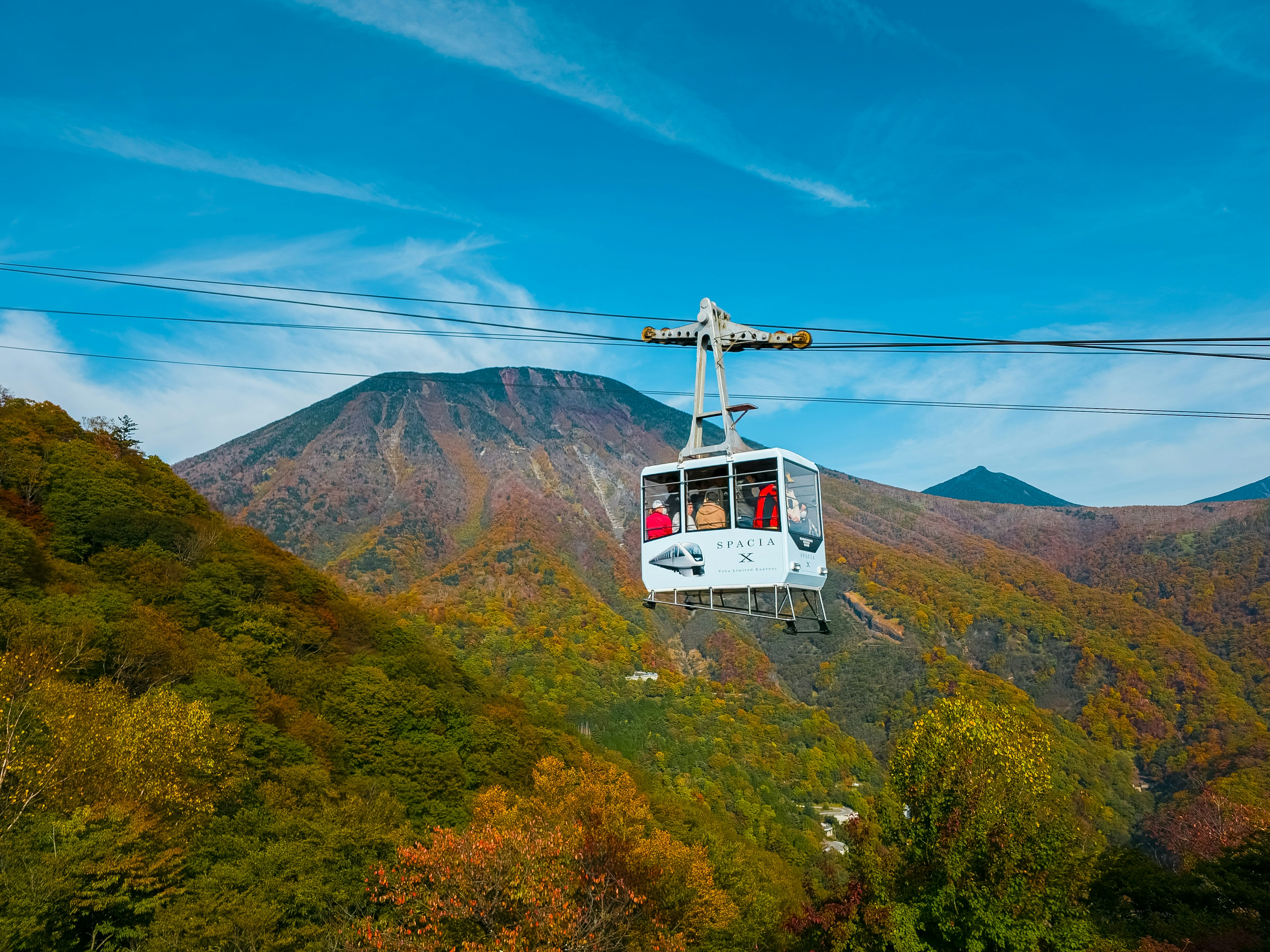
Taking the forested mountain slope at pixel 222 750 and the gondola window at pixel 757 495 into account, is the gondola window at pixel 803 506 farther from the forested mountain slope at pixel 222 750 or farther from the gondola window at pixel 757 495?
the forested mountain slope at pixel 222 750

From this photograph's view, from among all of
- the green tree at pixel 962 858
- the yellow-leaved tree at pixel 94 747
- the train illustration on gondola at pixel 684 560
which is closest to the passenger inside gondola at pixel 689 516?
the train illustration on gondola at pixel 684 560

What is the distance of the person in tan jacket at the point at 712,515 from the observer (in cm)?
1736

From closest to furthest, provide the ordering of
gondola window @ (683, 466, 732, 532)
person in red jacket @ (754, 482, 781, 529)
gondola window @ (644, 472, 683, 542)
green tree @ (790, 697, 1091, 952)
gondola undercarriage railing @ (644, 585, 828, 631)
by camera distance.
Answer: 1. gondola undercarriage railing @ (644, 585, 828, 631)
2. person in red jacket @ (754, 482, 781, 529)
3. gondola window @ (683, 466, 732, 532)
4. gondola window @ (644, 472, 683, 542)
5. green tree @ (790, 697, 1091, 952)

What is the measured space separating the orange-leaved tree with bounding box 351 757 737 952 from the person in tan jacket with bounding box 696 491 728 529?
438 inches

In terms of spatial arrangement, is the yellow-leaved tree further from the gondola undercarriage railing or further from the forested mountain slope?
the gondola undercarriage railing

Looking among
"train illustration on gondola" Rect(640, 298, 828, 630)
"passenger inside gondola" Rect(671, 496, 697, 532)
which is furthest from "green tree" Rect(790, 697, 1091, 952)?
"passenger inside gondola" Rect(671, 496, 697, 532)

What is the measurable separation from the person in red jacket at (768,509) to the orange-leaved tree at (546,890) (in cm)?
1195

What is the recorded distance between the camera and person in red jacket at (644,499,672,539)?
59.8ft

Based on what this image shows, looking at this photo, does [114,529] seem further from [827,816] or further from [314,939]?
[827,816]

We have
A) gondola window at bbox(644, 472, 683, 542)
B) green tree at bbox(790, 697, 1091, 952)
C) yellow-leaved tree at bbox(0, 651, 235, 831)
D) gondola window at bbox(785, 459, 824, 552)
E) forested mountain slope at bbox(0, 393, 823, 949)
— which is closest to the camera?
gondola window at bbox(785, 459, 824, 552)

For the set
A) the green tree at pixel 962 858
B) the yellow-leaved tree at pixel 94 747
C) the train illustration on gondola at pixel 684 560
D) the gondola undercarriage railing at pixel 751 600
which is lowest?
the green tree at pixel 962 858

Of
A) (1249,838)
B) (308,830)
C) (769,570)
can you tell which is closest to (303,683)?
(308,830)

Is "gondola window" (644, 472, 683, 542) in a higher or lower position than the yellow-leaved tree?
higher

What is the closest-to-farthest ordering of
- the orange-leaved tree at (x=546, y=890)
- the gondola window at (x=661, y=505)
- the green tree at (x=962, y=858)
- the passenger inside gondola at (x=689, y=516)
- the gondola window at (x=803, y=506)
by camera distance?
1. the gondola window at (x=803, y=506)
2. the passenger inside gondola at (x=689, y=516)
3. the gondola window at (x=661, y=505)
4. the orange-leaved tree at (x=546, y=890)
5. the green tree at (x=962, y=858)
